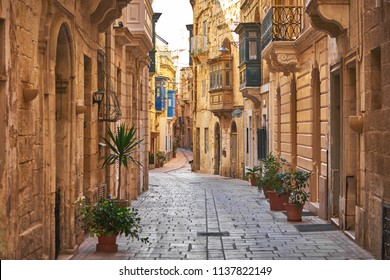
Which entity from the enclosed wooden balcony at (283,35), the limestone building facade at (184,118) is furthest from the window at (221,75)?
the limestone building facade at (184,118)

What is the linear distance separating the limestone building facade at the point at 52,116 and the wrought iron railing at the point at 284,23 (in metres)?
4.41

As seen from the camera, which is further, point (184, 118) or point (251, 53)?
point (184, 118)

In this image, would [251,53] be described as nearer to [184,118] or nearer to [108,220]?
[108,220]

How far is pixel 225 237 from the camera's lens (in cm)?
1184

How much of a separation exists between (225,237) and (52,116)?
13.7 ft

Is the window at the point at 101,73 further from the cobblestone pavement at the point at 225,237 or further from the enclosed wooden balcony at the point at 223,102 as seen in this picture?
the enclosed wooden balcony at the point at 223,102

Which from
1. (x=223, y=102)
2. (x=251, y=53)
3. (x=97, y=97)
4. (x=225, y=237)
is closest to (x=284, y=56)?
(x=97, y=97)

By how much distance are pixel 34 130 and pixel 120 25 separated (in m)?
8.40

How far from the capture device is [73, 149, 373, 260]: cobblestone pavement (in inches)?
394

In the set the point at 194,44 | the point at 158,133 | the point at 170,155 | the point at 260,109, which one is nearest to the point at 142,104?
the point at 260,109

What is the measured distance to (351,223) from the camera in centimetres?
1200

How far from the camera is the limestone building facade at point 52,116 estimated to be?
6.94 meters
